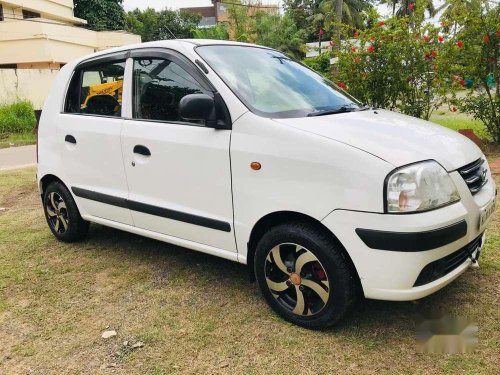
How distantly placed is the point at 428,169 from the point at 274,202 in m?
0.86

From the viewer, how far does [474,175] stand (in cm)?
279

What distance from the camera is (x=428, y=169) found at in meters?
2.43

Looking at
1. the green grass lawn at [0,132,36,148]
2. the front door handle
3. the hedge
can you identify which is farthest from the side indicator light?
the hedge

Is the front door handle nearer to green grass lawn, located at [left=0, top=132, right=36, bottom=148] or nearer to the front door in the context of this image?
the front door

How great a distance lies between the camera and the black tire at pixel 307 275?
A: 258cm

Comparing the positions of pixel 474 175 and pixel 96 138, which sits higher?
pixel 96 138

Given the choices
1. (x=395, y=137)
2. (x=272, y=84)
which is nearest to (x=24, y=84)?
(x=272, y=84)

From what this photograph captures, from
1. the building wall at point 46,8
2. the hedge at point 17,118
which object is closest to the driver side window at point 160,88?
the hedge at point 17,118

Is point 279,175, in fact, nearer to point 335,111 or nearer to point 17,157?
point 335,111

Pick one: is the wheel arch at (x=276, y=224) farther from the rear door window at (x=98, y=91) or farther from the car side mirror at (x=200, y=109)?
the rear door window at (x=98, y=91)

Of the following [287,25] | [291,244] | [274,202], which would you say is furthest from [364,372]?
[287,25]

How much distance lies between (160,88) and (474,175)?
86.9 inches

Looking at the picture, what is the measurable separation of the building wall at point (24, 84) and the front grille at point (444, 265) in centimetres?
1739

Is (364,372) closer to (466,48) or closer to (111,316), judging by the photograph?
(111,316)
